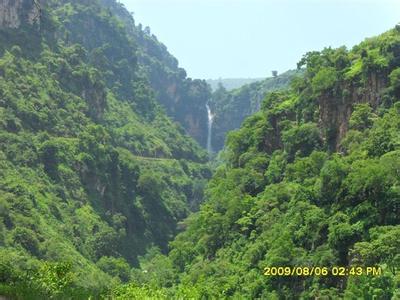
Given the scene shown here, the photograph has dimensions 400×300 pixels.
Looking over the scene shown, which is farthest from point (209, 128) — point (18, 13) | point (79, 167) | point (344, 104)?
point (344, 104)

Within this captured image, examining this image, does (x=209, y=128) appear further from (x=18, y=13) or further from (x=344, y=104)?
(x=344, y=104)

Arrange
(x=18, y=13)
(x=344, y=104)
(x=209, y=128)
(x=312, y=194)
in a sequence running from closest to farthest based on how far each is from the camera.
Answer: (x=312, y=194) → (x=344, y=104) → (x=18, y=13) → (x=209, y=128)

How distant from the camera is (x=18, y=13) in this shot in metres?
82.9

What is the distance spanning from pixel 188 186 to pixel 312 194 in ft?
190

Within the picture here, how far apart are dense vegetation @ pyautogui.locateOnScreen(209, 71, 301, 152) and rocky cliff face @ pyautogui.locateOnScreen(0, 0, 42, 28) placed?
226 ft

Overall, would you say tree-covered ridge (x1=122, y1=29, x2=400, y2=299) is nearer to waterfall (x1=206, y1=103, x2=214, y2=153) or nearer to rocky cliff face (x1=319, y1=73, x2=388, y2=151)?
rocky cliff face (x1=319, y1=73, x2=388, y2=151)

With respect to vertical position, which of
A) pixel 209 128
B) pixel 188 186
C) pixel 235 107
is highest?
pixel 235 107

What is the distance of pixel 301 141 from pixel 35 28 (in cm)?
5089

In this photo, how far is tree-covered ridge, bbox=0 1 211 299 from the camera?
55.4 metres

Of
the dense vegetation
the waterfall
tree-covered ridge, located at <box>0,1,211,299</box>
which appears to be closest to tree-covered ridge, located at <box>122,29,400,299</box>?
tree-covered ridge, located at <box>0,1,211,299</box>

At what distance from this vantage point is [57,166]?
67625 millimetres

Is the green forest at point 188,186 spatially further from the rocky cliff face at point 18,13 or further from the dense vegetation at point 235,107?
the dense vegetation at point 235,107

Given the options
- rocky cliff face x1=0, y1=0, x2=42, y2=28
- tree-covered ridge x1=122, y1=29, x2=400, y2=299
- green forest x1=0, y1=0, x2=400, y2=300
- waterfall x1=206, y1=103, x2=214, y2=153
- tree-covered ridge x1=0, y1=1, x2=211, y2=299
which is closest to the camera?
tree-covered ridge x1=122, y1=29, x2=400, y2=299

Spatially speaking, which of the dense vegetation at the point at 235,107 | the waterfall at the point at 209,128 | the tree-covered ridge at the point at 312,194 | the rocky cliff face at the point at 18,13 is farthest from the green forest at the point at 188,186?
the dense vegetation at the point at 235,107
